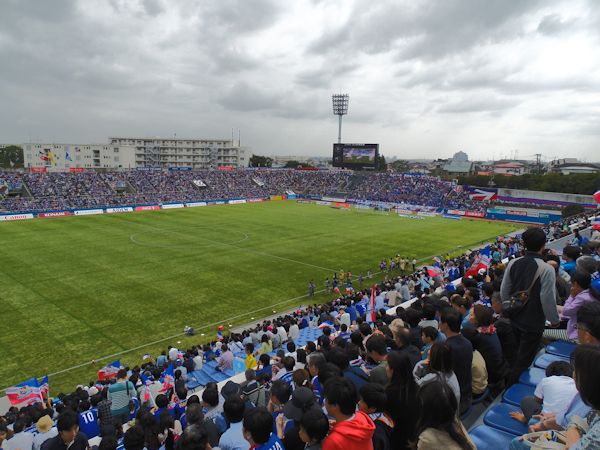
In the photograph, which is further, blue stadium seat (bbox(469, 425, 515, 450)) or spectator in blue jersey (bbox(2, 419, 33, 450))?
spectator in blue jersey (bbox(2, 419, 33, 450))

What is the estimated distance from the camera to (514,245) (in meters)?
30.5

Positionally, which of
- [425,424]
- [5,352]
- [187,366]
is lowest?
[5,352]

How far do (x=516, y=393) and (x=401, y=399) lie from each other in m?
2.10

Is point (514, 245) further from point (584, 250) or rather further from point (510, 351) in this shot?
point (510, 351)

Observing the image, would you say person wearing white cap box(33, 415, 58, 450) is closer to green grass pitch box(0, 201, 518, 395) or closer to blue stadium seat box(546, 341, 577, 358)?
green grass pitch box(0, 201, 518, 395)

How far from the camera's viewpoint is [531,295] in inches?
226

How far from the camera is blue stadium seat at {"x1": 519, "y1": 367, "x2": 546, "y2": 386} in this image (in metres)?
5.62

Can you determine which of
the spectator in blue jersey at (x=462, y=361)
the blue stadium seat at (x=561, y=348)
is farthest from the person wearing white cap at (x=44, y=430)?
the blue stadium seat at (x=561, y=348)

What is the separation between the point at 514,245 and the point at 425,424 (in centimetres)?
3111

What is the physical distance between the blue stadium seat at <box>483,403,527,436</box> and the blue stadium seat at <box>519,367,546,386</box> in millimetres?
851

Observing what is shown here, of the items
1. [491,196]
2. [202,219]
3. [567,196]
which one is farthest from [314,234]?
[567,196]

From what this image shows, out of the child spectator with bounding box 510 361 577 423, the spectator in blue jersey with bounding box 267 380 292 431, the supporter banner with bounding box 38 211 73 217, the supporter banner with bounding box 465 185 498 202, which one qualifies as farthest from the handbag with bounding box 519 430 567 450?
the supporter banner with bounding box 465 185 498 202

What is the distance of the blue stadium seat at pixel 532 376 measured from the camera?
5619 millimetres

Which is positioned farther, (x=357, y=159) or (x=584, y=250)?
(x=357, y=159)
